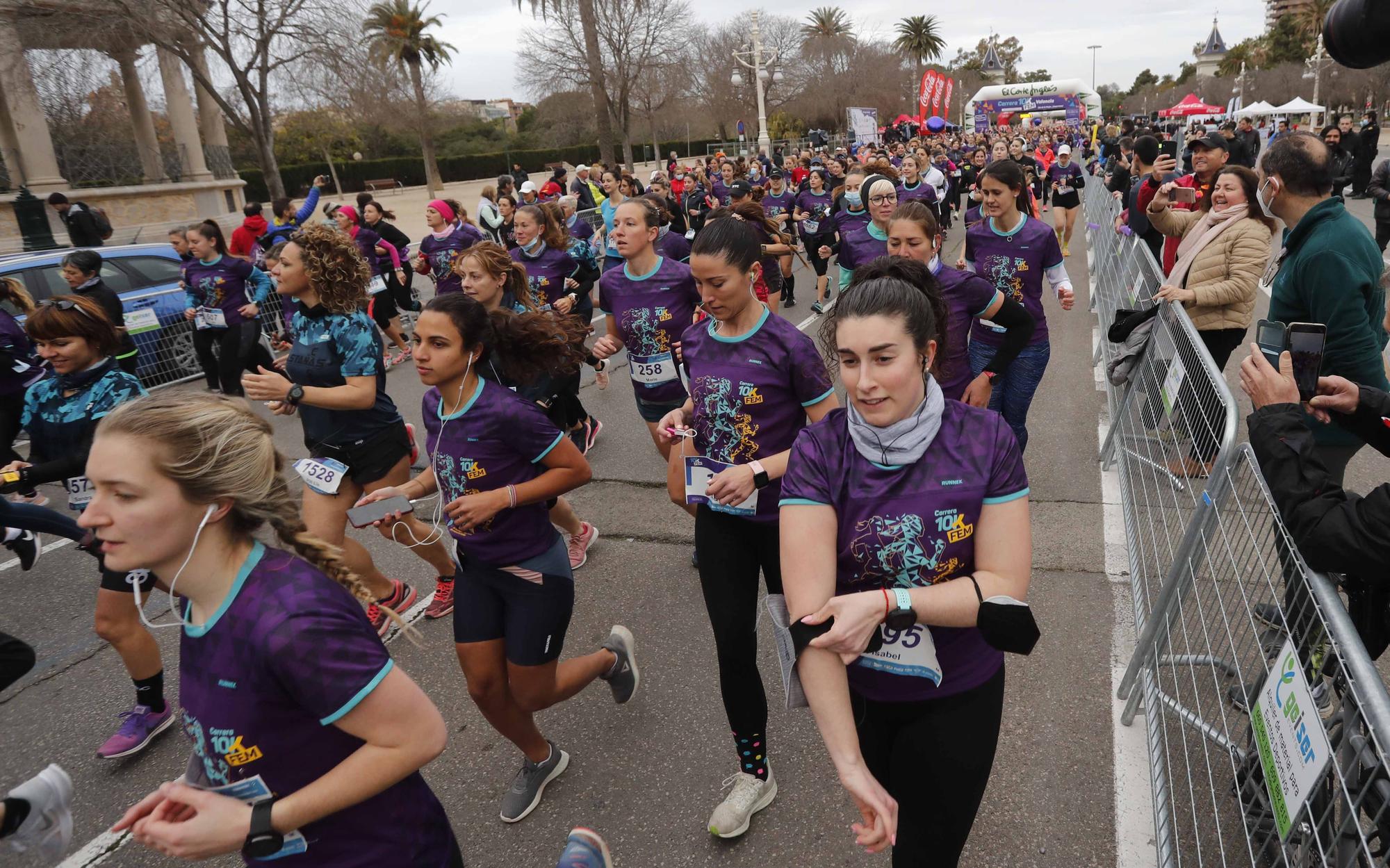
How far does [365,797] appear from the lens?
159cm

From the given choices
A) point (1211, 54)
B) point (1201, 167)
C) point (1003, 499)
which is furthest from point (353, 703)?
point (1211, 54)

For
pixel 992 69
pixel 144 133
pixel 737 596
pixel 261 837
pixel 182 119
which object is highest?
pixel 992 69

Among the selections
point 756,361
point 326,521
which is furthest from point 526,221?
point 756,361

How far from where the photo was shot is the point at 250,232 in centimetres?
1082

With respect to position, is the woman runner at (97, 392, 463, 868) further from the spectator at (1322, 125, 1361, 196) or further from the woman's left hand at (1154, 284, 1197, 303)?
the spectator at (1322, 125, 1361, 196)

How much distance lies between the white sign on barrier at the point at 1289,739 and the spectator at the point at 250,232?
1099 centimetres

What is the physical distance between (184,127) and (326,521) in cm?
2534

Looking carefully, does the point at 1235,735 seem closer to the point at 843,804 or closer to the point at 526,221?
the point at 843,804

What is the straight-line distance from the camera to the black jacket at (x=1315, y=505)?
70.6 inches

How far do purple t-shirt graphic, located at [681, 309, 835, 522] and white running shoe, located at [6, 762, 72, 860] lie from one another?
6.71 feet

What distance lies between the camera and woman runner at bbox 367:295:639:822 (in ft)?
9.41

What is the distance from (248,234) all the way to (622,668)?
9999 millimetres

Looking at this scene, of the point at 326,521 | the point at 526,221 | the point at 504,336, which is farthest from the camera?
the point at 526,221

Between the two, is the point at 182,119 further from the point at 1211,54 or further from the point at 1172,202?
the point at 1211,54
